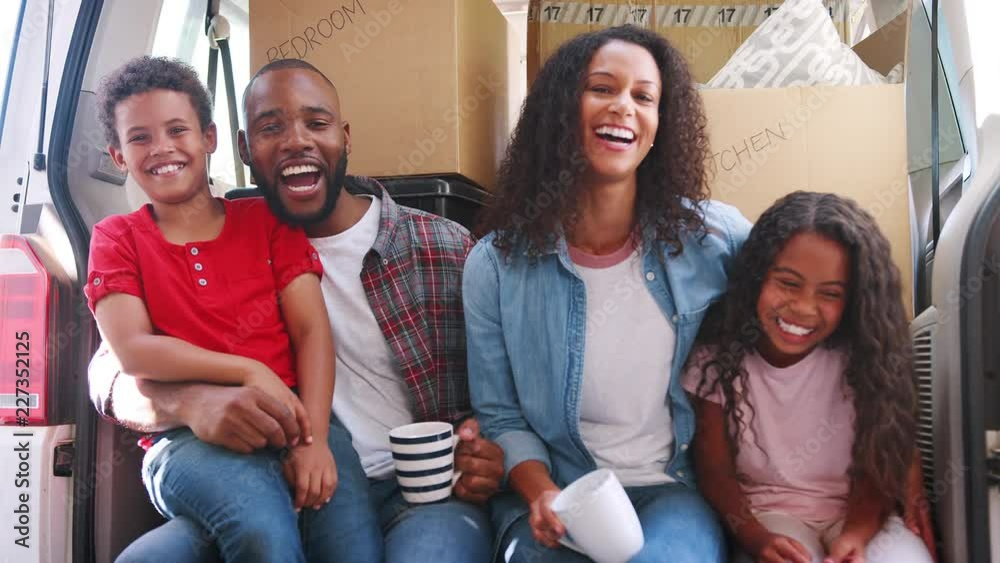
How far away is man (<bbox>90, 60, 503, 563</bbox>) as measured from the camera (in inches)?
50.6

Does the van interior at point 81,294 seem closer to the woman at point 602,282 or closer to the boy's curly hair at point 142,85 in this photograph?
the boy's curly hair at point 142,85

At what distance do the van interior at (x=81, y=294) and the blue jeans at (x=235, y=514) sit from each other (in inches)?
6.7

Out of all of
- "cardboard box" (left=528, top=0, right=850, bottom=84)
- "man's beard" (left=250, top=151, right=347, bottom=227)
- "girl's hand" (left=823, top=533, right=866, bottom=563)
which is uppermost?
"cardboard box" (left=528, top=0, right=850, bottom=84)

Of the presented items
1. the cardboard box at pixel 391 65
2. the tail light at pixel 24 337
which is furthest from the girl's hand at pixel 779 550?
the tail light at pixel 24 337

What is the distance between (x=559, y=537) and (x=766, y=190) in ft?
3.13

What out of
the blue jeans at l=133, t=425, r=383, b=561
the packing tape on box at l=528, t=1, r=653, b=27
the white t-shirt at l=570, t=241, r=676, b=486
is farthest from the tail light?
the packing tape on box at l=528, t=1, r=653, b=27

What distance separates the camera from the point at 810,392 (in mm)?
1340

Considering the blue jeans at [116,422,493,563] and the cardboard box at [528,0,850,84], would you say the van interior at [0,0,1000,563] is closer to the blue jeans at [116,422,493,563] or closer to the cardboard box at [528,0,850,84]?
the blue jeans at [116,422,493,563]

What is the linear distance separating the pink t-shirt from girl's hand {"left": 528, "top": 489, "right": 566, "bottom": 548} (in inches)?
13.9

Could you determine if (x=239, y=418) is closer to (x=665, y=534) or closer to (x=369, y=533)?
(x=369, y=533)

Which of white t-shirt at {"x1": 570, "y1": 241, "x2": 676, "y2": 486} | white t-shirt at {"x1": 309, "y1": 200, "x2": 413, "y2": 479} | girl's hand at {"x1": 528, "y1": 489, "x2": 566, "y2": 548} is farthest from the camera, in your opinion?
white t-shirt at {"x1": 309, "y1": 200, "x2": 413, "y2": 479}

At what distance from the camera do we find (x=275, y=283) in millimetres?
1423

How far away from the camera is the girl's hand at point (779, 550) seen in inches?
46.4

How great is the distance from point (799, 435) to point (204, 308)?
109 centimetres
